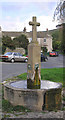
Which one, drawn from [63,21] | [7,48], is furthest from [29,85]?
[7,48]

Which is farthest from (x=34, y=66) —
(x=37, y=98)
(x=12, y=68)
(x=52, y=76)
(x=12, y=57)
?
(x=12, y=57)

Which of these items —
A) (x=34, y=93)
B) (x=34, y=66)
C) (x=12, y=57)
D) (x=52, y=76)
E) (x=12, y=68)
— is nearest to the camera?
(x=34, y=93)

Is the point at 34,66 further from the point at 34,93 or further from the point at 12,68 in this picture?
the point at 12,68

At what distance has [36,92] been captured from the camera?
5520 millimetres

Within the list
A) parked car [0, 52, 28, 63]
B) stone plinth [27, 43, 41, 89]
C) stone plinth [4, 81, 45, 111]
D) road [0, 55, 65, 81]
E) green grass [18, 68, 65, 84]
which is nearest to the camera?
stone plinth [4, 81, 45, 111]

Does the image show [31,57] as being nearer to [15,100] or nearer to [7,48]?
[15,100]

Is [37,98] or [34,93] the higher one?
[34,93]

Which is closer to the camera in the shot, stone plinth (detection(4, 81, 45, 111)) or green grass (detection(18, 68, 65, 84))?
stone plinth (detection(4, 81, 45, 111))

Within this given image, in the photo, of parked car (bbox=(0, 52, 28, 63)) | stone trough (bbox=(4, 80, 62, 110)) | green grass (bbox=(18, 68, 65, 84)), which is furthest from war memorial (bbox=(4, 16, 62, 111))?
parked car (bbox=(0, 52, 28, 63))

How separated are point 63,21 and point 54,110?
344 inches

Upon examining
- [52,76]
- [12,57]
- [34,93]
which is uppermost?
[12,57]

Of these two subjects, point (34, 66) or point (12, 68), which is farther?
point (12, 68)

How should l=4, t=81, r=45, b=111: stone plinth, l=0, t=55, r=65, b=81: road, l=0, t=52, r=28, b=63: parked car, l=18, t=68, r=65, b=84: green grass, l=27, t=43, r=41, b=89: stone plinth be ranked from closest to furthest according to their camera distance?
1. l=4, t=81, r=45, b=111: stone plinth
2. l=27, t=43, r=41, b=89: stone plinth
3. l=18, t=68, r=65, b=84: green grass
4. l=0, t=55, r=65, b=81: road
5. l=0, t=52, r=28, b=63: parked car

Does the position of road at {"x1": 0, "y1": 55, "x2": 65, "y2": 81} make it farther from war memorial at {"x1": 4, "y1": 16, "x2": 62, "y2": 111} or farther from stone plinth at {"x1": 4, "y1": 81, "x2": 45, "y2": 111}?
stone plinth at {"x1": 4, "y1": 81, "x2": 45, "y2": 111}
